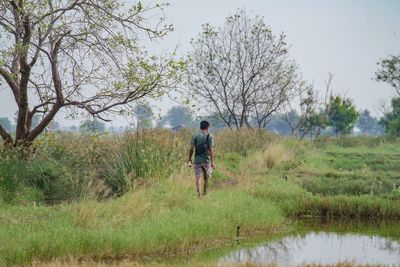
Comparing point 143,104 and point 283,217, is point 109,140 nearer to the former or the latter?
point 143,104

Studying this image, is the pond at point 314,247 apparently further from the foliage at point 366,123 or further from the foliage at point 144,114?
the foliage at point 366,123

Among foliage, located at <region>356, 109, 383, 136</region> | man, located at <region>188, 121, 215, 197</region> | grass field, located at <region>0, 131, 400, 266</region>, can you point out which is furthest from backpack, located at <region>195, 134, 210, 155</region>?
foliage, located at <region>356, 109, 383, 136</region>

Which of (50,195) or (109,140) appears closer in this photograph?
(50,195)

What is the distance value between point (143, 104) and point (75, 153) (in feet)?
8.72

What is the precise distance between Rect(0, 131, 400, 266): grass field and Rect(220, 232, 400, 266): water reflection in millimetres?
1081

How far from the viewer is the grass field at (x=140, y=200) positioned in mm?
11266

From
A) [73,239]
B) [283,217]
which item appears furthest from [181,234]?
[283,217]

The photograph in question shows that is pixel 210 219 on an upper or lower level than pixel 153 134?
lower

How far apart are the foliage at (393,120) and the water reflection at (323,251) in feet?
135

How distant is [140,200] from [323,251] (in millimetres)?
4323

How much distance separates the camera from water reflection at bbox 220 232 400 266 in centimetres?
1184

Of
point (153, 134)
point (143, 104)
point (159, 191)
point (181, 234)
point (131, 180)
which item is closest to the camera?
point (181, 234)

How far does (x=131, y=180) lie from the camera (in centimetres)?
1641

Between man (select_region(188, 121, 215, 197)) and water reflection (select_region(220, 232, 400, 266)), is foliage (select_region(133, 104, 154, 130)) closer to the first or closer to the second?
man (select_region(188, 121, 215, 197))
